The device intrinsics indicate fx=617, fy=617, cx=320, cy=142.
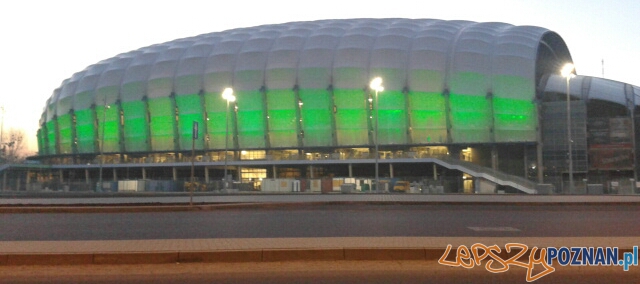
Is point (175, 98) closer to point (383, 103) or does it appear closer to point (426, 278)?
point (383, 103)

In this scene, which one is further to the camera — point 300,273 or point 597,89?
point 597,89

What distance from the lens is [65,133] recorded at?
94.4m

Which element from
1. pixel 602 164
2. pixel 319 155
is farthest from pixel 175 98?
pixel 602 164

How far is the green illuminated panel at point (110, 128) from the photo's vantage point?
289 feet

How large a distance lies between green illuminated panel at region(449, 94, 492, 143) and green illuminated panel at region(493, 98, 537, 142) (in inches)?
61.3

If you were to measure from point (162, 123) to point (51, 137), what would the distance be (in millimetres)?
24592

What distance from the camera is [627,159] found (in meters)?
72.1

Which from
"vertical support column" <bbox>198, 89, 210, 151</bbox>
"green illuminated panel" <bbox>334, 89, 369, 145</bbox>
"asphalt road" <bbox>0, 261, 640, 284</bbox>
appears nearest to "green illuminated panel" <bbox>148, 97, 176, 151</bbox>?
"vertical support column" <bbox>198, 89, 210, 151</bbox>

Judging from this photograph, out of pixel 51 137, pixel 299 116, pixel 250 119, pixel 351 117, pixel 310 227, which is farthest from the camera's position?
pixel 51 137

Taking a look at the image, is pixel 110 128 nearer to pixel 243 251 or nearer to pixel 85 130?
pixel 85 130

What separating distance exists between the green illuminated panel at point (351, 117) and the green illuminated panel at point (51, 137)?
46941 millimetres

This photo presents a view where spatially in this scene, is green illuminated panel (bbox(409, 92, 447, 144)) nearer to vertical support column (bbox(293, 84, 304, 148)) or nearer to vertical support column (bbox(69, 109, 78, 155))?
vertical support column (bbox(293, 84, 304, 148))

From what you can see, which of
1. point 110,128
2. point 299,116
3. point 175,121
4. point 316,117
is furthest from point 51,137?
point 316,117

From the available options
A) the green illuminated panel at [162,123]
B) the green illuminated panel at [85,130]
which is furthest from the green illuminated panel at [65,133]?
the green illuminated panel at [162,123]
